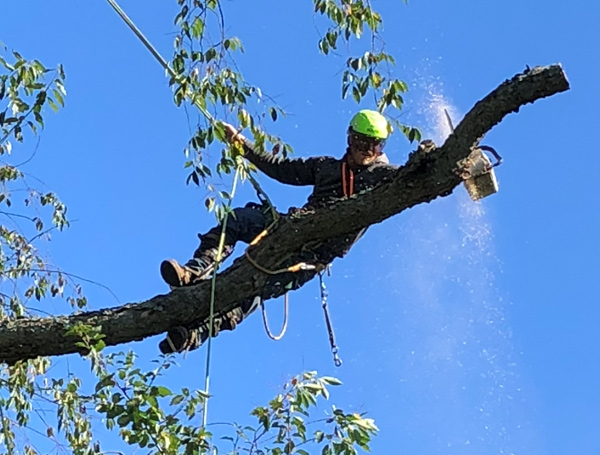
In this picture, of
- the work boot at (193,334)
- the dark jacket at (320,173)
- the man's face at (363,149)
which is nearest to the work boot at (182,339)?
the work boot at (193,334)

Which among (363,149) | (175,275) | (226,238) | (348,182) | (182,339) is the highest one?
(363,149)

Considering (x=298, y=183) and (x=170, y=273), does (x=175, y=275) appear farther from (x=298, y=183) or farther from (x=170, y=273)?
(x=298, y=183)

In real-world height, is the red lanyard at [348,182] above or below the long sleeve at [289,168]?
below

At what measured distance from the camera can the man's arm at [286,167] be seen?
13.0 feet

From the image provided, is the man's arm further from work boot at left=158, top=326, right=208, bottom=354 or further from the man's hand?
work boot at left=158, top=326, right=208, bottom=354

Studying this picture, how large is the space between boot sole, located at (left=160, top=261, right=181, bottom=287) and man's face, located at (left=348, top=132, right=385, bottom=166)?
0.84 metres

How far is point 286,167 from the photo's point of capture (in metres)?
4.05

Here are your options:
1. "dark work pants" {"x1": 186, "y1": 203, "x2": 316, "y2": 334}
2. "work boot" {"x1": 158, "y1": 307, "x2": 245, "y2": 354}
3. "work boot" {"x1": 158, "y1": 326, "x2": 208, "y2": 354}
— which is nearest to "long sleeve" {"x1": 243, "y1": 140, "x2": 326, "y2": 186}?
"dark work pants" {"x1": 186, "y1": 203, "x2": 316, "y2": 334}

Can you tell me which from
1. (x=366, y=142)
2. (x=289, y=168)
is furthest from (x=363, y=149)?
(x=289, y=168)

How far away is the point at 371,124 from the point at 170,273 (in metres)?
0.97

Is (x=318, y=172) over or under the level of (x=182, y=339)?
over

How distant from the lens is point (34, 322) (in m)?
3.26

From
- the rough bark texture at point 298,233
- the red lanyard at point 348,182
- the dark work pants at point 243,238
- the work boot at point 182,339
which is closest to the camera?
the rough bark texture at point 298,233

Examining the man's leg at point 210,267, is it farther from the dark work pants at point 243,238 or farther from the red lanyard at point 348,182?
the red lanyard at point 348,182
